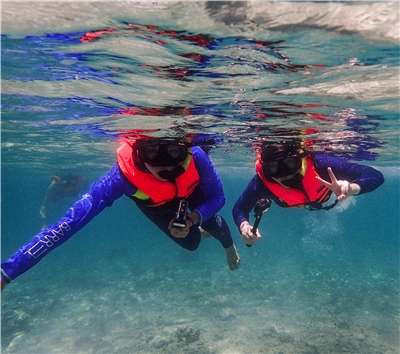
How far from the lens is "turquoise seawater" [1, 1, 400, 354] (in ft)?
16.0

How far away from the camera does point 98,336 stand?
14023 mm

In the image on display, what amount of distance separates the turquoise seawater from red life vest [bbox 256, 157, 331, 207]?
6.37 feet

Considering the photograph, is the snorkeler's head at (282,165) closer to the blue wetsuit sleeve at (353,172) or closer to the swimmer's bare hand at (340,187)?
the blue wetsuit sleeve at (353,172)

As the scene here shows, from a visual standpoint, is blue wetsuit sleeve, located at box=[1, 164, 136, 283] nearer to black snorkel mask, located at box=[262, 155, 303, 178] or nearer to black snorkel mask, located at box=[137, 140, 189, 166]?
black snorkel mask, located at box=[137, 140, 189, 166]

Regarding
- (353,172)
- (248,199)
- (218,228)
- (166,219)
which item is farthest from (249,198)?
(353,172)

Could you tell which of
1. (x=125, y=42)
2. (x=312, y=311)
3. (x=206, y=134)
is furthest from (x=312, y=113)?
(x=312, y=311)

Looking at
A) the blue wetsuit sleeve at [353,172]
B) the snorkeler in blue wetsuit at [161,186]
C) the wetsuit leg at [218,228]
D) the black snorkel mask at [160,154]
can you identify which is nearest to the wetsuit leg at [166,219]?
the snorkeler in blue wetsuit at [161,186]

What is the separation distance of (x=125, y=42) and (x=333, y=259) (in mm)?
28608

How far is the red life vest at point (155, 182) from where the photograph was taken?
7.00 metres

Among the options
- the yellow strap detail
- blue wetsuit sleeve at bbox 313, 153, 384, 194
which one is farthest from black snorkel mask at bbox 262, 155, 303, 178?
the yellow strap detail

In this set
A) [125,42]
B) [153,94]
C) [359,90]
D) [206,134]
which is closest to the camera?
[125,42]

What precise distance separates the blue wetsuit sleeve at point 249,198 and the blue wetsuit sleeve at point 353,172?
63.9 inches

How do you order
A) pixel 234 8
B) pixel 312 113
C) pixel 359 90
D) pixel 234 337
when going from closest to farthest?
1. pixel 234 8
2. pixel 359 90
3. pixel 312 113
4. pixel 234 337

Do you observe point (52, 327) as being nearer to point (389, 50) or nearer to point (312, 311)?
point (312, 311)
